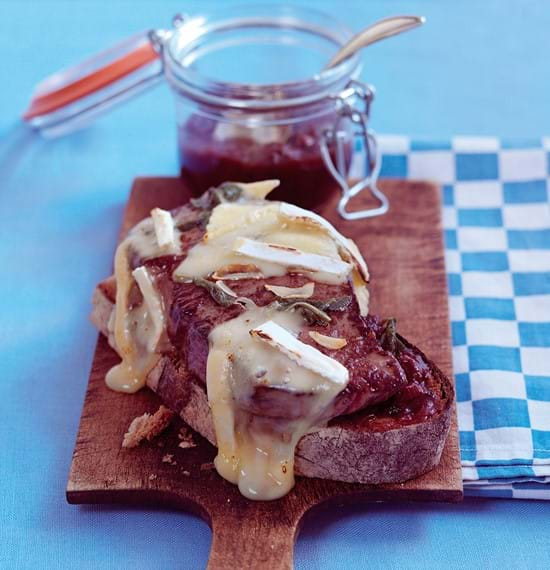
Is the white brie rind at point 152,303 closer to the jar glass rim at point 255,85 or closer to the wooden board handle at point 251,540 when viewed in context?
the wooden board handle at point 251,540

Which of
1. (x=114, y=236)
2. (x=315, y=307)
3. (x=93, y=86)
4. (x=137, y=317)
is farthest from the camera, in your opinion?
(x=93, y=86)

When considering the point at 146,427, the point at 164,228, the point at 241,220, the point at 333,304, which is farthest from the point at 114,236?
the point at 333,304

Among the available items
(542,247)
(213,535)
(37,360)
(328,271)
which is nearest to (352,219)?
(542,247)

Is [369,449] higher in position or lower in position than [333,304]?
lower

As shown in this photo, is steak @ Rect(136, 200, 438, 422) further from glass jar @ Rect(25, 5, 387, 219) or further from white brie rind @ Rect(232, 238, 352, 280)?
glass jar @ Rect(25, 5, 387, 219)

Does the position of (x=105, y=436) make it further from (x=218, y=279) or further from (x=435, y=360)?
(x=435, y=360)

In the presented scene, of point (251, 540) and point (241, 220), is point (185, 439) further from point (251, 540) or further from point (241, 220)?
point (241, 220)
